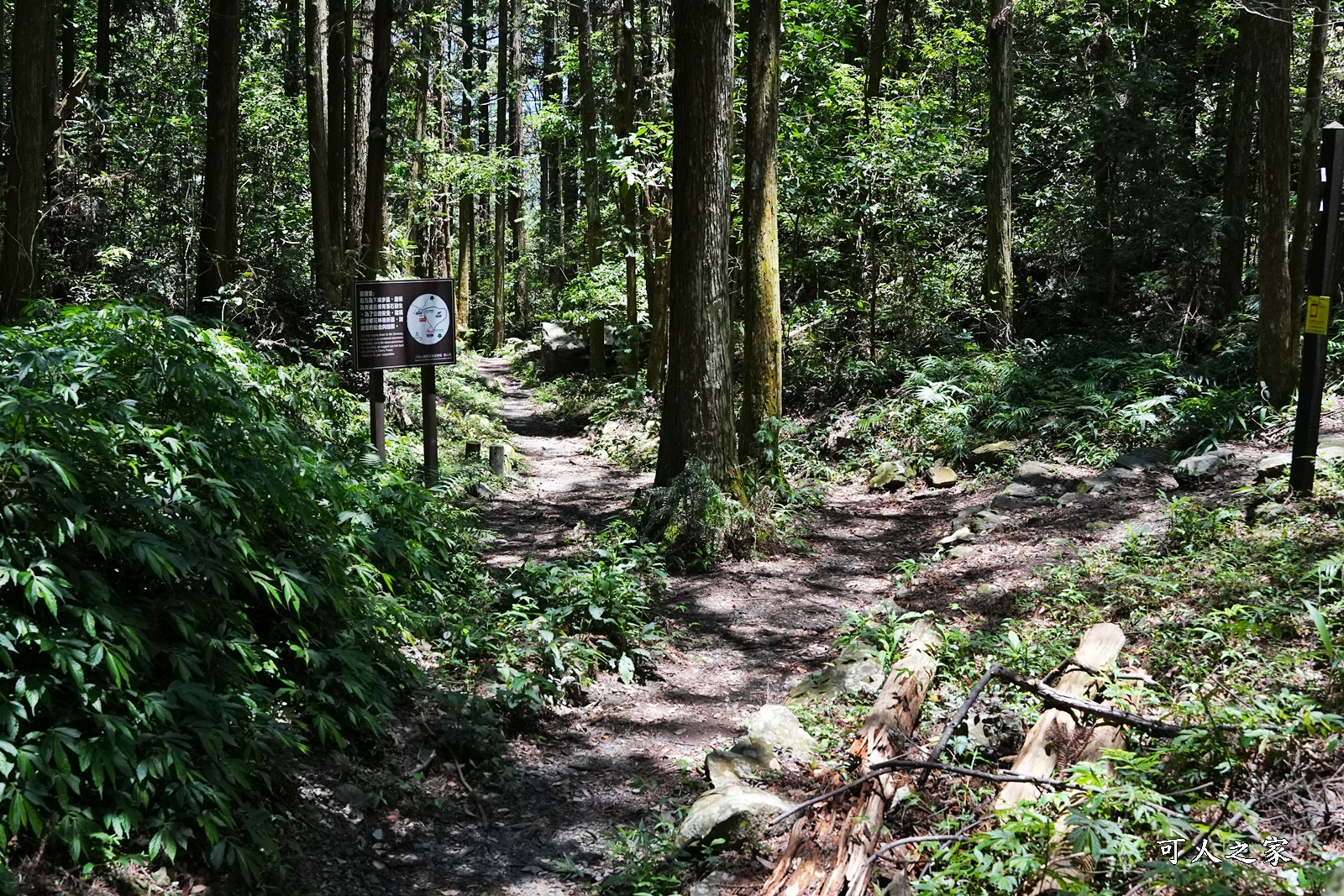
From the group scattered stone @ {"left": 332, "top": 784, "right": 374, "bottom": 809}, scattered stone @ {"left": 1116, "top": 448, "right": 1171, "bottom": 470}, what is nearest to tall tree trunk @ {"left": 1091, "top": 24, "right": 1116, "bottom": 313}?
scattered stone @ {"left": 1116, "top": 448, "right": 1171, "bottom": 470}

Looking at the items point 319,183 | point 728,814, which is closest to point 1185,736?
point 728,814

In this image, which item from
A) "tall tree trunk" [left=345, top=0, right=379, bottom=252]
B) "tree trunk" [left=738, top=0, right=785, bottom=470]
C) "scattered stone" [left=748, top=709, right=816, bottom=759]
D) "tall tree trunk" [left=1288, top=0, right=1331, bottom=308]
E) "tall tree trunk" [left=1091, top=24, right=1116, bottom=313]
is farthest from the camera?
"tall tree trunk" [left=345, top=0, right=379, bottom=252]

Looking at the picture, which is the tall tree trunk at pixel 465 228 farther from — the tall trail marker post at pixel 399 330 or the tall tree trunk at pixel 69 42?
the tall trail marker post at pixel 399 330

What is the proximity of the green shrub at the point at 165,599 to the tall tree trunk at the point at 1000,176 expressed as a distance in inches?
471

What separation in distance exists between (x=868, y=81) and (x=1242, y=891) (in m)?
17.0

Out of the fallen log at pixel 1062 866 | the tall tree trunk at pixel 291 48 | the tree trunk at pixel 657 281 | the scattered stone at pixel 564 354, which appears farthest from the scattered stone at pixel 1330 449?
the tall tree trunk at pixel 291 48

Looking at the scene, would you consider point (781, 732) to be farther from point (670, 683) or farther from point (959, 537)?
point (959, 537)

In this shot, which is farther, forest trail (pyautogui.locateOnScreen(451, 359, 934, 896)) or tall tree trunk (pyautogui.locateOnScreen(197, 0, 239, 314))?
tall tree trunk (pyautogui.locateOnScreen(197, 0, 239, 314))

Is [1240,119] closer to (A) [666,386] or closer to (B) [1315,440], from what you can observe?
(B) [1315,440]

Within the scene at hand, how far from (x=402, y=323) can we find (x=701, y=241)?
300 cm

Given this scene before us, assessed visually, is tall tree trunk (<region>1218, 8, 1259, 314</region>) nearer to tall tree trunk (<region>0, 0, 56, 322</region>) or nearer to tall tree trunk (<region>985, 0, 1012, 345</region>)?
tall tree trunk (<region>985, 0, 1012, 345</region>)

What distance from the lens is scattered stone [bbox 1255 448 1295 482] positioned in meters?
8.23

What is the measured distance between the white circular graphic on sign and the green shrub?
3.04 metres

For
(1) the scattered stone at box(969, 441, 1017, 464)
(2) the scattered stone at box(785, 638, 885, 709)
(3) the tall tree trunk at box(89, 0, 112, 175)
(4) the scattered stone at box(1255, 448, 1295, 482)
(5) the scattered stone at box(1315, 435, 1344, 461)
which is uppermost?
(3) the tall tree trunk at box(89, 0, 112, 175)
